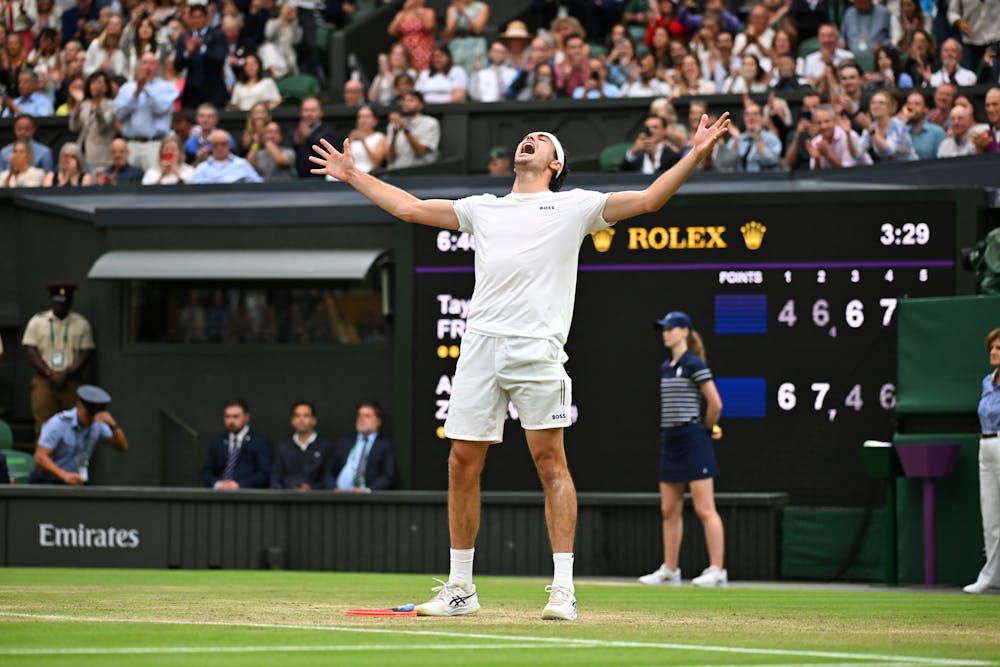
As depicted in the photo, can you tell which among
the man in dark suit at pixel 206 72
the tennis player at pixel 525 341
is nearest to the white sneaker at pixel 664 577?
the tennis player at pixel 525 341

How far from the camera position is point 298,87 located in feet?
74.5

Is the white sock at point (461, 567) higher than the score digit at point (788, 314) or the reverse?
the reverse

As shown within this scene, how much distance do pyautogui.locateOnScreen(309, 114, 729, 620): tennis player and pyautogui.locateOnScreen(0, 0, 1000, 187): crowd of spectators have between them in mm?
9211

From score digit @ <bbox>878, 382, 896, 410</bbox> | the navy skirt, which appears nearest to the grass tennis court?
the navy skirt

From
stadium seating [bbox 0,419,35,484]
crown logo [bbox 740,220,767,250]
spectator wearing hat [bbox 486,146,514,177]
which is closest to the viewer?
crown logo [bbox 740,220,767,250]

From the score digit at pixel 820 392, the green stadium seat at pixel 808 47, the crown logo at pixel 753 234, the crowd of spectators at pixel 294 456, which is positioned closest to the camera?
the score digit at pixel 820 392

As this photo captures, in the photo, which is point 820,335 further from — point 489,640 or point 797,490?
point 489,640

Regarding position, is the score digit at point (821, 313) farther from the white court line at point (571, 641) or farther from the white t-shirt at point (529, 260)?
the white court line at point (571, 641)

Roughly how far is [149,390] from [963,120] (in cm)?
820

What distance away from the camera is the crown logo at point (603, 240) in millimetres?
16266

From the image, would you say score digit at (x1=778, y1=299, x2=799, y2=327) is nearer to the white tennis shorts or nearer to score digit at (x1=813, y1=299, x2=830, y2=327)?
score digit at (x1=813, y1=299, x2=830, y2=327)

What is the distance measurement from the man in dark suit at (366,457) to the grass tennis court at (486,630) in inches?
224

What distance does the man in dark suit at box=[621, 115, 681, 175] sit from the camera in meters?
18.0

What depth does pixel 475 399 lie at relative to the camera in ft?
26.7
